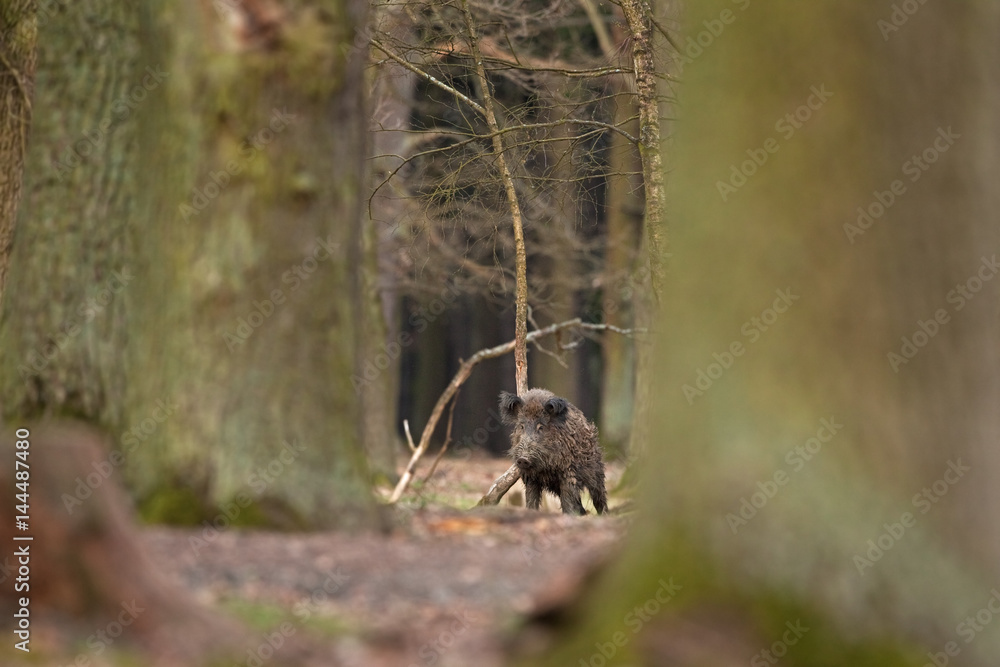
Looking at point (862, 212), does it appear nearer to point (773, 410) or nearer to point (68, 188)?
point (773, 410)

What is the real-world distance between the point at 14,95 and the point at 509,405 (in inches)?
241

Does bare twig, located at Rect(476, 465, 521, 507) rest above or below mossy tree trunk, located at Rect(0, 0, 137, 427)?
below

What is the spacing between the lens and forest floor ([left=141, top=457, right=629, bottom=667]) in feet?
16.3

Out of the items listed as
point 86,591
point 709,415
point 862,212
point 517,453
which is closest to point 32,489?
point 86,591

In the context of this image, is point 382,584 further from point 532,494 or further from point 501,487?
point 532,494

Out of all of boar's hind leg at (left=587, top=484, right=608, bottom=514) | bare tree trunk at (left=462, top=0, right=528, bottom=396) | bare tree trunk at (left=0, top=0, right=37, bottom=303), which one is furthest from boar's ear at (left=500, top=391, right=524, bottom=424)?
bare tree trunk at (left=0, top=0, right=37, bottom=303)

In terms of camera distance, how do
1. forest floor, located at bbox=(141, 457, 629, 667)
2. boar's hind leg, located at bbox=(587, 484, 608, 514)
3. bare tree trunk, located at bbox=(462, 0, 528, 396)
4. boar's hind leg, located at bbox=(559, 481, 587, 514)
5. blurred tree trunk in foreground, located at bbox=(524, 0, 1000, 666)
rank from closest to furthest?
blurred tree trunk in foreground, located at bbox=(524, 0, 1000, 666)
forest floor, located at bbox=(141, 457, 629, 667)
bare tree trunk, located at bbox=(462, 0, 528, 396)
boar's hind leg, located at bbox=(559, 481, 587, 514)
boar's hind leg, located at bbox=(587, 484, 608, 514)

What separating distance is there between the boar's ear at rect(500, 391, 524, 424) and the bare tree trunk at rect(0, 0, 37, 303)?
223 inches

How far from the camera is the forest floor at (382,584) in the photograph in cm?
497

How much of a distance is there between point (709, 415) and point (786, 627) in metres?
0.89

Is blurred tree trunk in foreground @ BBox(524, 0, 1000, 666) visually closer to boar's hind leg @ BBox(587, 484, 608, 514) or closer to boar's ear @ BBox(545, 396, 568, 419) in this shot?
boar's ear @ BBox(545, 396, 568, 419)

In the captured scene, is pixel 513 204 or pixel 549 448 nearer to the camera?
pixel 513 204

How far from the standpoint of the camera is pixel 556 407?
44.1 feet

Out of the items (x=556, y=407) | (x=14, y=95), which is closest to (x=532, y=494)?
(x=556, y=407)
